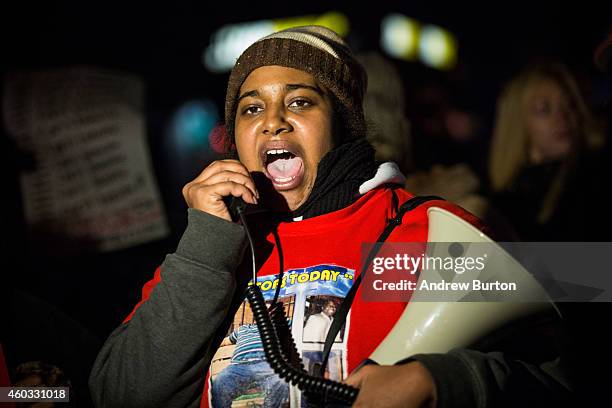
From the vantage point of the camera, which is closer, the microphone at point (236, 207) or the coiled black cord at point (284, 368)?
the coiled black cord at point (284, 368)

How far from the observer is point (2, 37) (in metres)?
4.25

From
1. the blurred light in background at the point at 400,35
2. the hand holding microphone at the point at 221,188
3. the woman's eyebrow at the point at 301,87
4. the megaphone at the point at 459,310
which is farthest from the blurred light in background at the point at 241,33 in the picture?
the megaphone at the point at 459,310

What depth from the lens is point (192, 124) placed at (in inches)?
321

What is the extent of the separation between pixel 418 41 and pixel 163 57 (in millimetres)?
6272

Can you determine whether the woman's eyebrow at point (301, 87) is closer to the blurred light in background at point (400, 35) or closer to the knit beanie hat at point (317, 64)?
the knit beanie hat at point (317, 64)

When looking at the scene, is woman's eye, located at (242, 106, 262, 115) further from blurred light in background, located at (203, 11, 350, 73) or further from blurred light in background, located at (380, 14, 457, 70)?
blurred light in background, located at (380, 14, 457, 70)

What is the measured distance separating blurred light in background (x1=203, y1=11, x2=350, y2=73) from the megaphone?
934 centimetres

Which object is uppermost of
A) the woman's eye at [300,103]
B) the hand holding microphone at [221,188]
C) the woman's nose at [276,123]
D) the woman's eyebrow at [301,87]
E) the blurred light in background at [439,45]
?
the blurred light in background at [439,45]

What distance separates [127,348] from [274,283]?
0.48m

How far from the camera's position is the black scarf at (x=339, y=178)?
2.19 m

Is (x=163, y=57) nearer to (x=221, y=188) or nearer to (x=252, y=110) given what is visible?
(x=252, y=110)

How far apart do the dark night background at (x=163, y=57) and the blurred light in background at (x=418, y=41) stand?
7.2 inches

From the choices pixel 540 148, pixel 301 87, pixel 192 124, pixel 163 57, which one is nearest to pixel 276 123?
pixel 301 87

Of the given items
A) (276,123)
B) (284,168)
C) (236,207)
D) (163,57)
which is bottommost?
(236,207)
